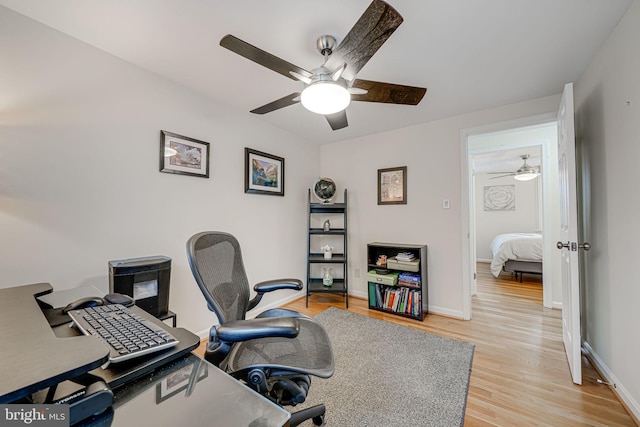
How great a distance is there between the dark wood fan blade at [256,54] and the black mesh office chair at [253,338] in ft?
3.20

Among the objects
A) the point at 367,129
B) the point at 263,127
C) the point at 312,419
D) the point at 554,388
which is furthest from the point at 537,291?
the point at 263,127

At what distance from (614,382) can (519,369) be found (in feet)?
1.59

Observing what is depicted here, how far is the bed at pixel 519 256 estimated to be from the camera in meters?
4.06

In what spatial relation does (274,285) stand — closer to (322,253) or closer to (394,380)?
(394,380)

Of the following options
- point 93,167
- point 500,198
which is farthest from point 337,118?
point 500,198

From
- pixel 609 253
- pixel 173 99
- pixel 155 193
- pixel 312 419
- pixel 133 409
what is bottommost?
pixel 312 419

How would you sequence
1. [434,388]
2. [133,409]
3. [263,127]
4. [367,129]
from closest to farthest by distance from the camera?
1. [133,409]
2. [434,388]
3. [263,127]
4. [367,129]

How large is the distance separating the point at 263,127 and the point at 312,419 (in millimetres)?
2718

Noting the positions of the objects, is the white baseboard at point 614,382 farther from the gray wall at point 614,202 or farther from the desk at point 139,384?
the desk at point 139,384

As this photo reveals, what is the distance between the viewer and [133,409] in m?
0.48

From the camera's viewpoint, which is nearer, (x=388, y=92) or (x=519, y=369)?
(x=388, y=92)

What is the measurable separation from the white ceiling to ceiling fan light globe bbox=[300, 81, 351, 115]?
0.40 m

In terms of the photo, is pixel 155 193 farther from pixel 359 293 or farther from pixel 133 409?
pixel 359 293

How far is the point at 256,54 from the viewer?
130 cm
